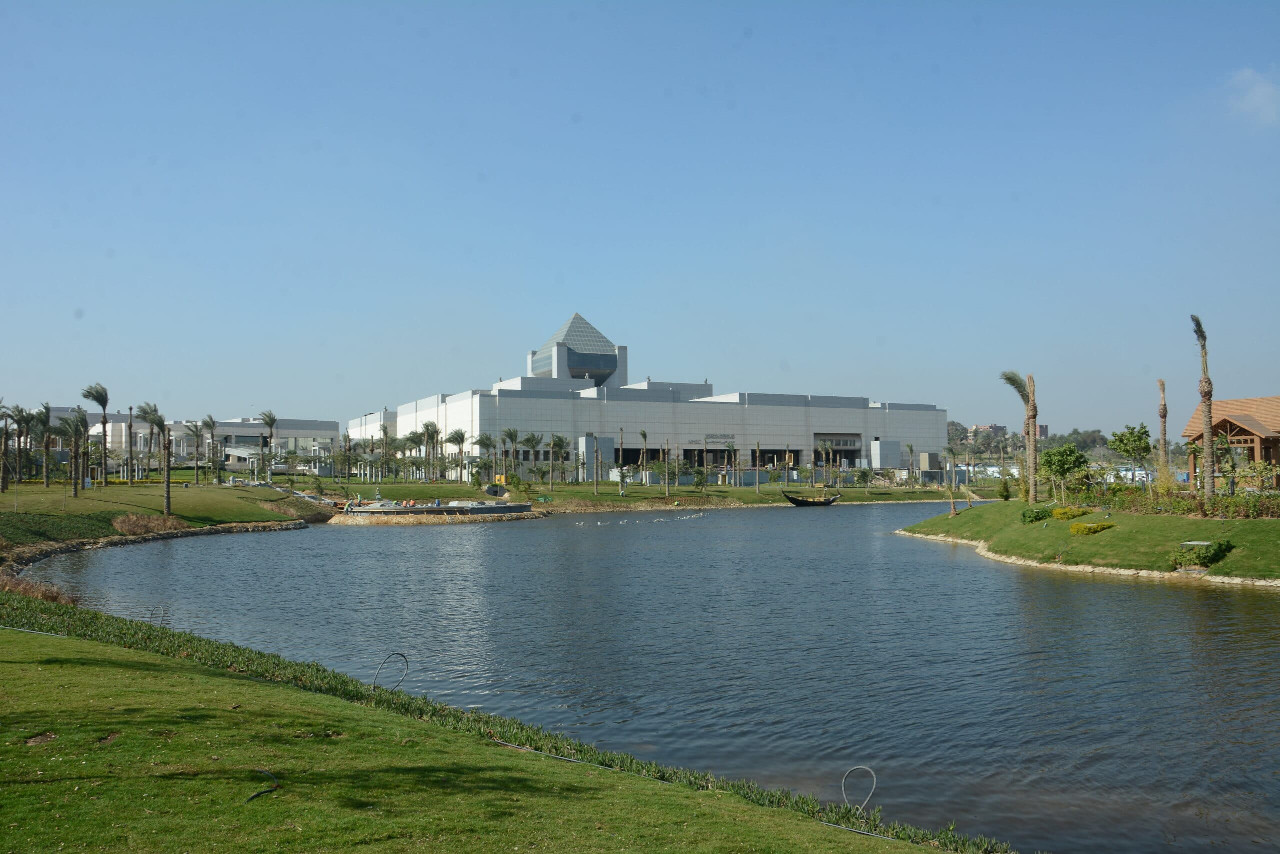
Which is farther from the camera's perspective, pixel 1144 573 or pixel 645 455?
pixel 645 455

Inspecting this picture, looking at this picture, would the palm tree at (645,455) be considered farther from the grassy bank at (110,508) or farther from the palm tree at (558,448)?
the grassy bank at (110,508)

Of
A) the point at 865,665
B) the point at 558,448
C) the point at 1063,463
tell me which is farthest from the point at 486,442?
the point at 865,665

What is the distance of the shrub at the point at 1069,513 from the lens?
51500 millimetres

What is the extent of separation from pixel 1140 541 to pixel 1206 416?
799cm

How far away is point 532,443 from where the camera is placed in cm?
16362

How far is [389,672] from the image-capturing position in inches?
985

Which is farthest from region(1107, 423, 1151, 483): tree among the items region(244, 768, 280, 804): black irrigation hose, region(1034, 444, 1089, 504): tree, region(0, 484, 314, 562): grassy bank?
region(0, 484, 314, 562): grassy bank

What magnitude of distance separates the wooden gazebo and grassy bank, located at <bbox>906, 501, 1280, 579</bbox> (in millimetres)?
17380

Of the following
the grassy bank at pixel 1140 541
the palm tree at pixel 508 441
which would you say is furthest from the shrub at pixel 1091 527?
the palm tree at pixel 508 441

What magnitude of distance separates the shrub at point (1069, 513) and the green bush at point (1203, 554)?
11392 millimetres

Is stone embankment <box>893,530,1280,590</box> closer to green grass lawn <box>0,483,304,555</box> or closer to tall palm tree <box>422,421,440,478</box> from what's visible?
green grass lawn <box>0,483,304,555</box>

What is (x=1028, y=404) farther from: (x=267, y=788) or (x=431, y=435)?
(x=431, y=435)

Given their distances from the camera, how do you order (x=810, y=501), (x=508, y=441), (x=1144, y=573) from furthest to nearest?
1. (x=508, y=441)
2. (x=810, y=501)
3. (x=1144, y=573)

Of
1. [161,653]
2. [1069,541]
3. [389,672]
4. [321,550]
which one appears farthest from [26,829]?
[321,550]
